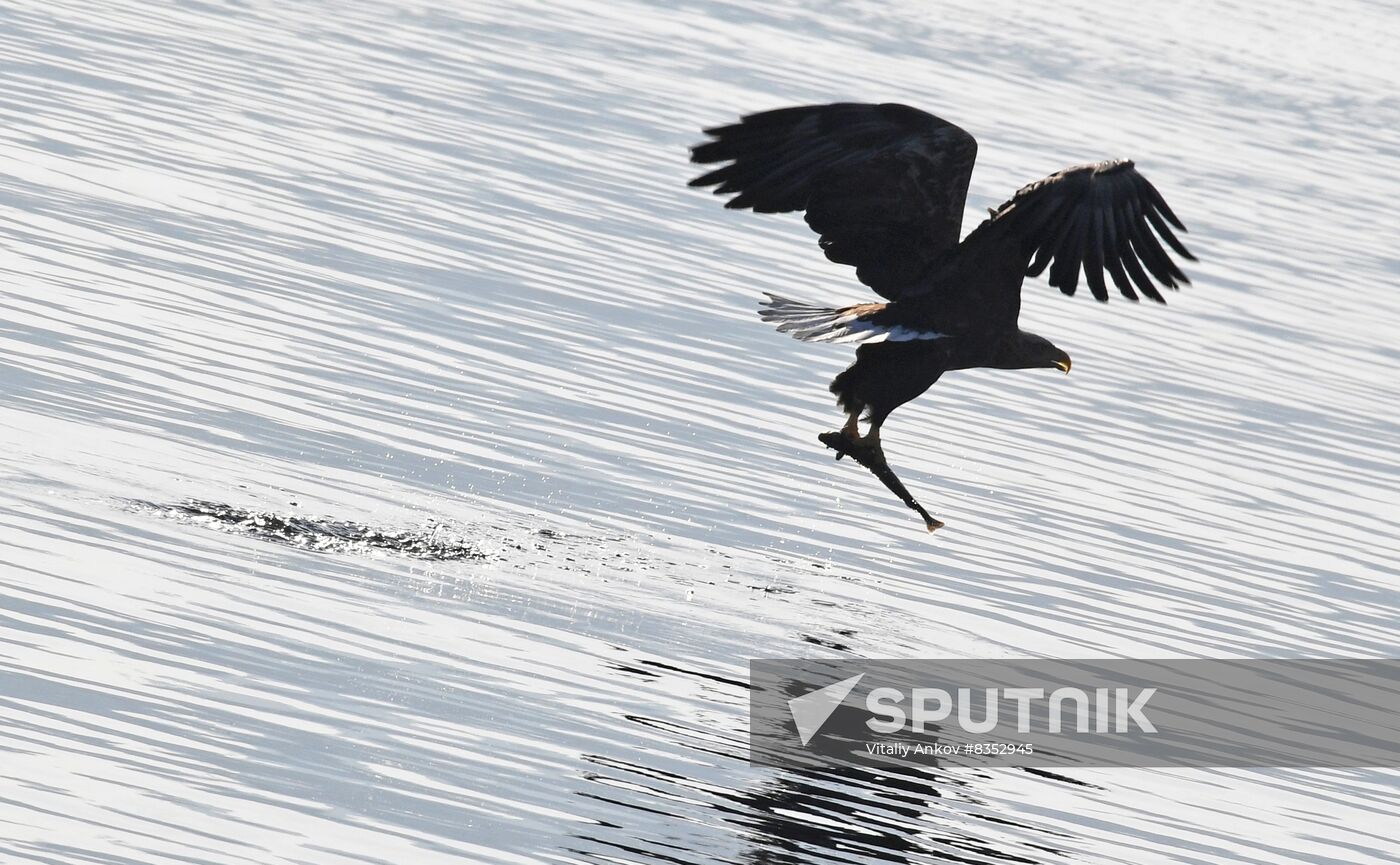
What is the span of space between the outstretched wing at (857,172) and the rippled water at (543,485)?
4.97ft

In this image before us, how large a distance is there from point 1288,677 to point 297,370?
4958mm

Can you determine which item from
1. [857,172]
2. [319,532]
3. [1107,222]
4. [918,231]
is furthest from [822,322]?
[319,532]

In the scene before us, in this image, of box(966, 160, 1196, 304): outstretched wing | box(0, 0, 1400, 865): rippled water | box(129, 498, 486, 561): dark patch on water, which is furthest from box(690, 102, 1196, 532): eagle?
box(129, 498, 486, 561): dark patch on water

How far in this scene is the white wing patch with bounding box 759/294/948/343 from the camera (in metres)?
9.13

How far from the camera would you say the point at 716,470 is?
1155 cm

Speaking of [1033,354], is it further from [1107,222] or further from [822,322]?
[1107,222]

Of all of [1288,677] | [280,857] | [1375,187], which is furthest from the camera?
[1375,187]

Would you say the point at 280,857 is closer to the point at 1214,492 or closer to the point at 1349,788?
the point at 1349,788

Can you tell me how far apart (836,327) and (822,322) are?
0.35 feet

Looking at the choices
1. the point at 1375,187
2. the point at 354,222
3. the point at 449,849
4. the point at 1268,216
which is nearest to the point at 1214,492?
the point at 354,222

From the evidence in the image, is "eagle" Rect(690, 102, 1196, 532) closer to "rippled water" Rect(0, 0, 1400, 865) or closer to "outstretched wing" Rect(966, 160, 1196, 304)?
"outstretched wing" Rect(966, 160, 1196, 304)

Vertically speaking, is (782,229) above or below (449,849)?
below

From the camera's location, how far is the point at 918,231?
9.26 meters

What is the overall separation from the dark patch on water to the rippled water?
0.04m
